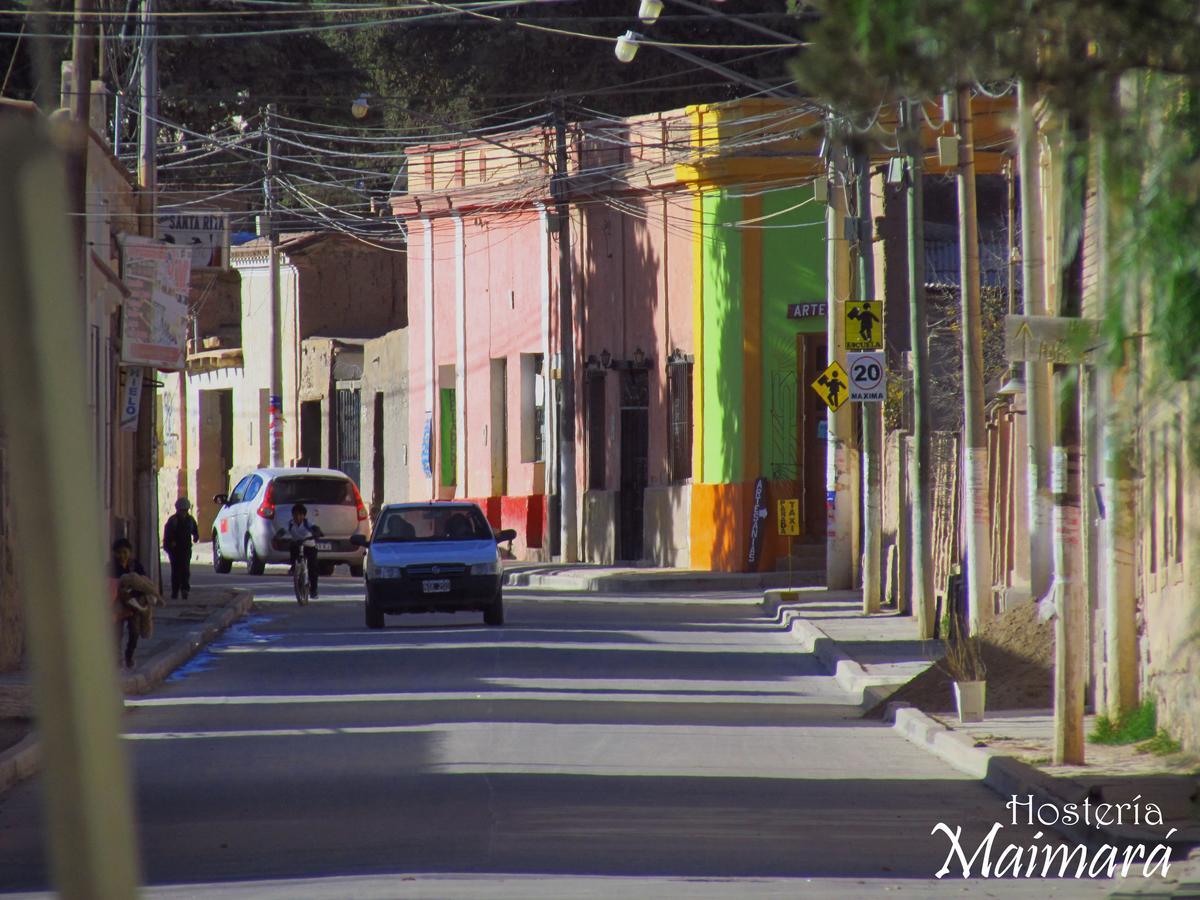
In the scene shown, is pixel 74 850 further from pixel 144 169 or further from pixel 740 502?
pixel 740 502

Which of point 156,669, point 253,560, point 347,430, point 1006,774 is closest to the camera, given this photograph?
point 1006,774

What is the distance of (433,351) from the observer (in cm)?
4862

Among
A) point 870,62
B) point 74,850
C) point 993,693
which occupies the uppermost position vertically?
point 870,62

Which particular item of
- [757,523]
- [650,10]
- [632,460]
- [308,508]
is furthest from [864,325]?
[632,460]

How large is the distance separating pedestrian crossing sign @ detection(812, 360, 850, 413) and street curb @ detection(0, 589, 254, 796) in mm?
8644

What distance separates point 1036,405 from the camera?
13.9m

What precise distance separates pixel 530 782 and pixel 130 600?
8591 millimetres

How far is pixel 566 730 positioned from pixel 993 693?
3.88m

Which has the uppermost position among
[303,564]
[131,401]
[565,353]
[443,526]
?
[565,353]

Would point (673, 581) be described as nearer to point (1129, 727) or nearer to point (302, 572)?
point (302, 572)

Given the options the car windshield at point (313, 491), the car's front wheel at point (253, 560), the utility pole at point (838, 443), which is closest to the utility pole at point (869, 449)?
the utility pole at point (838, 443)

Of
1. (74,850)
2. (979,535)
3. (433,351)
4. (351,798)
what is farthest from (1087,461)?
(433,351)

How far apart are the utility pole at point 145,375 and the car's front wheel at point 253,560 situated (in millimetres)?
6011

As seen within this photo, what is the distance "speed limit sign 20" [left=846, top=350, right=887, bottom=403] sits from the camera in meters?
26.3
